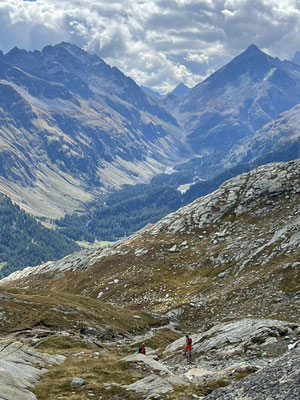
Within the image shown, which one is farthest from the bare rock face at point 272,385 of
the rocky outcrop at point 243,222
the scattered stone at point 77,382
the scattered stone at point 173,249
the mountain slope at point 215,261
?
the scattered stone at point 173,249

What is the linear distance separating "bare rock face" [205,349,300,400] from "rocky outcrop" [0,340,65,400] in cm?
1242

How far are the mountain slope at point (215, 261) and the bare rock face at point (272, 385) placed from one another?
1248 inches

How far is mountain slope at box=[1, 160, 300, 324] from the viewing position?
6675 centimetres

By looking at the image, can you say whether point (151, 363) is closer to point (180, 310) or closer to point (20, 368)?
point (20, 368)

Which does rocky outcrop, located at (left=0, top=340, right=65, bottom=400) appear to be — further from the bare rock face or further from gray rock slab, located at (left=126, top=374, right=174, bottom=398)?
the bare rock face

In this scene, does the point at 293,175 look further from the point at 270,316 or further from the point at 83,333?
the point at 83,333

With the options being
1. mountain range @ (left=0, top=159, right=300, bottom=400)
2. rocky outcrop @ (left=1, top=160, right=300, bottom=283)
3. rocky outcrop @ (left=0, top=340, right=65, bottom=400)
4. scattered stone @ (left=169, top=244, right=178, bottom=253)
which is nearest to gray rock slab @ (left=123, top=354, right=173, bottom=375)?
mountain range @ (left=0, top=159, right=300, bottom=400)

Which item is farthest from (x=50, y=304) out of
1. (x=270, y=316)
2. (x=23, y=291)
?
(x=270, y=316)

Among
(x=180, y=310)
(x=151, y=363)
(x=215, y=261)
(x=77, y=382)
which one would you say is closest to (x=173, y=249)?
(x=215, y=261)

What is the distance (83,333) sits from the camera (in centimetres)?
5406

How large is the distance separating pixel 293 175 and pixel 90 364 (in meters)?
86.6

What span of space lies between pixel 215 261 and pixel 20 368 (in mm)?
60037

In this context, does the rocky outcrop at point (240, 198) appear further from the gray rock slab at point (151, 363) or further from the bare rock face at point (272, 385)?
the bare rock face at point (272, 385)

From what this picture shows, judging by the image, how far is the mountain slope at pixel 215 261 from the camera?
66.8 m
